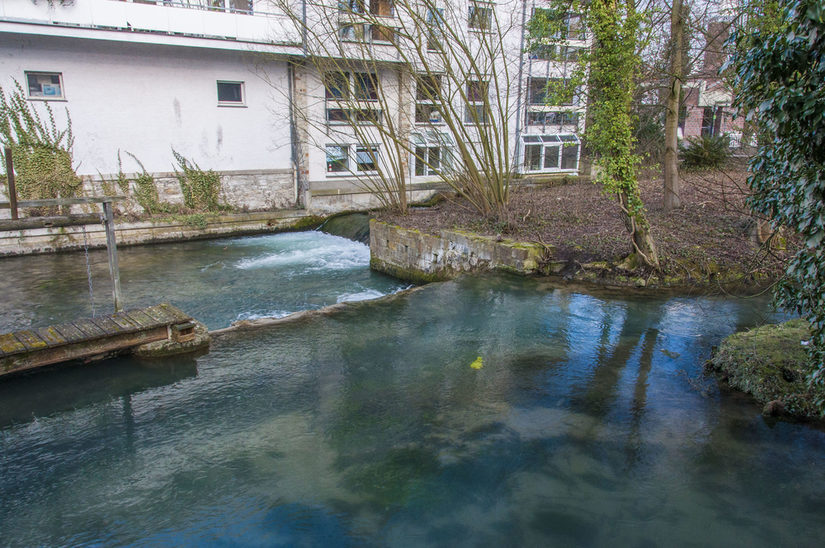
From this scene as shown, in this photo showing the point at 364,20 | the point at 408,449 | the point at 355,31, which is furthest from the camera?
the point at 364,20

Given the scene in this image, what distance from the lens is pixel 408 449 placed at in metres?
4.91

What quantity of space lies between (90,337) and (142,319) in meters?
0.65

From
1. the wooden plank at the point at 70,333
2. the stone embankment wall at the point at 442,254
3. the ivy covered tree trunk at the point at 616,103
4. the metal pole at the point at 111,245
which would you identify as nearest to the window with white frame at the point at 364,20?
the stone embankment wall at the point at 442,254

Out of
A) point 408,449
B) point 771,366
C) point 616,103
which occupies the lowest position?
point 408,449

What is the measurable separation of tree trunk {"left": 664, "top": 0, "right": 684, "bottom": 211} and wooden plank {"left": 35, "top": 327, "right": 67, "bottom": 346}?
9.90m

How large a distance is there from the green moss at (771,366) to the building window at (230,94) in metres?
15.3

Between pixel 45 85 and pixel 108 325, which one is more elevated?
pixel 45 85

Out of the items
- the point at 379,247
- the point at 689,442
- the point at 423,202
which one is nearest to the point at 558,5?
the point at 379,247

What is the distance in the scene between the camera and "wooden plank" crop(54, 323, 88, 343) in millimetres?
6375

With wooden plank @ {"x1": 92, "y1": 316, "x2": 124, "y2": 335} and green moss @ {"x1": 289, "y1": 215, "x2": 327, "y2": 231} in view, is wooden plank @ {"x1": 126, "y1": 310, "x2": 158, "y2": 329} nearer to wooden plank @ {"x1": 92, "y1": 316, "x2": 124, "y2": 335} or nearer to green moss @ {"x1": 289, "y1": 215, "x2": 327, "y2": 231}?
wooden plank @ {"x1": 92, "y1": 316, "x2": 124, "y2": 335}

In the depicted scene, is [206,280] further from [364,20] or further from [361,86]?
[364,20]

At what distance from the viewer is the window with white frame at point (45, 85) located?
48.3ft

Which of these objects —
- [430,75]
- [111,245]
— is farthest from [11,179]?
[430,75]

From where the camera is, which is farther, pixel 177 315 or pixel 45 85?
pixel 45 85
